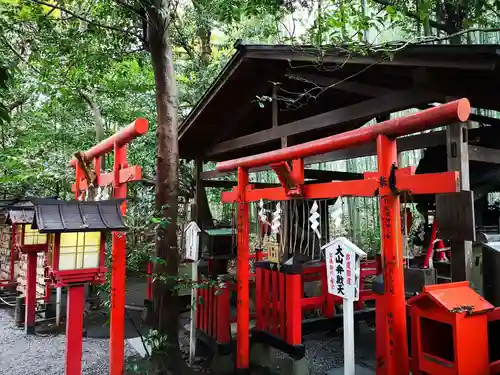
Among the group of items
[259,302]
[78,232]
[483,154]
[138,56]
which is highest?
[138,56]

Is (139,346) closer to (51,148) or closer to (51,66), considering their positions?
(51,66)

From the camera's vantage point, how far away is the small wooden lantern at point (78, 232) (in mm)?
3906

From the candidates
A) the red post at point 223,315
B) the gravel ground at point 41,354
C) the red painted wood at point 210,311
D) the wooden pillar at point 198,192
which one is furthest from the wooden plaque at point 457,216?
the wooden pillar at point 198,192

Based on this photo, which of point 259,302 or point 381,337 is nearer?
point 381,337

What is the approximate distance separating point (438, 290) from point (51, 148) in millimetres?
11545

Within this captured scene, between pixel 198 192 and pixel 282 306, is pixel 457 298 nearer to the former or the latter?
pixel 282 306

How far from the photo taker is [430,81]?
4.34 meters

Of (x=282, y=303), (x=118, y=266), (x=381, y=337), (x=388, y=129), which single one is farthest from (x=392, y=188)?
(x=118, y=266)

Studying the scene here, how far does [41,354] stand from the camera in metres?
6.82

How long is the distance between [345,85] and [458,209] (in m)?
2.75

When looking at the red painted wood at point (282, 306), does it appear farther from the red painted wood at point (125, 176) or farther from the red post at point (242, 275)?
the red painted wood at point (125, 176)

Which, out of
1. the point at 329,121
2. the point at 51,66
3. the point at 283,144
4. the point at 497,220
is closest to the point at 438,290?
the point at 329,121

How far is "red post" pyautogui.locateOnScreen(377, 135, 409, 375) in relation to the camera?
10.5 feet

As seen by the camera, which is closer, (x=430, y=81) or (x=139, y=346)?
(x=430, y=81)
